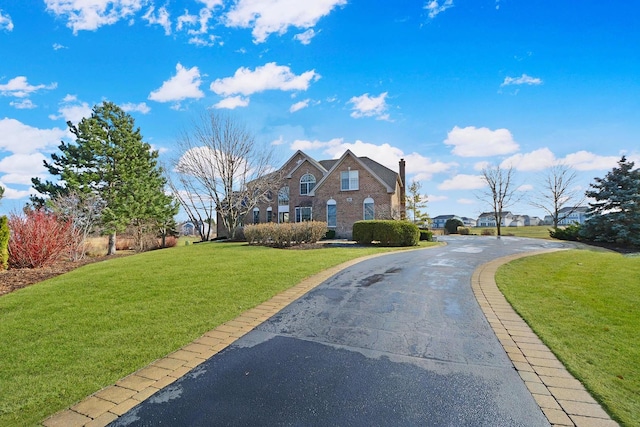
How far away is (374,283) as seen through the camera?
7.27 metres

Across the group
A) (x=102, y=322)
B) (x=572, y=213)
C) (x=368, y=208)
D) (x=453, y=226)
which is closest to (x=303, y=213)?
(x=368, y=208)

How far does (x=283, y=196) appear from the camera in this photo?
32.9m

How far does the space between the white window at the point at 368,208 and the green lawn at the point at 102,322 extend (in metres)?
19.2

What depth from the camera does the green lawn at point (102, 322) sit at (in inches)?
117

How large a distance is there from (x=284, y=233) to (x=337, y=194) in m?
12.8

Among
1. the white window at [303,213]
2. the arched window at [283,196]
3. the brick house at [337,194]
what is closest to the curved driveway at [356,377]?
the brick house at [337,194]

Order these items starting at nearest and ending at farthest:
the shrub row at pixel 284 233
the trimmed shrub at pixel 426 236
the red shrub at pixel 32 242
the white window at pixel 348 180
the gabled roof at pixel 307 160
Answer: the red shrub at pixel 32 242 → the shrub row at pixel 284 233 → the trimmed shrub at pixel 426 236 → the white window at pixel 348 180 → the gabled roof at pixel 307 160

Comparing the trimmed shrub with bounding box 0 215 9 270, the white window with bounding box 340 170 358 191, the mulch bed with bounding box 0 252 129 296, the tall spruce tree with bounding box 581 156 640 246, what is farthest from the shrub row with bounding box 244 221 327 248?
the tall spruce tree with bounding box 581 156 640 246

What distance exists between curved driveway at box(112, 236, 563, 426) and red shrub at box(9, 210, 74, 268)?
450 inches

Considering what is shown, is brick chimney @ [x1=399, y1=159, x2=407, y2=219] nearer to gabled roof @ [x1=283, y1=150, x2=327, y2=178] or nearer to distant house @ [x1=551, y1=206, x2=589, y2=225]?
gabled roof @ [x1=283, y1=150, x2=327, y2=178]

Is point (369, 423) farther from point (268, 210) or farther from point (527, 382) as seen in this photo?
point (268, 210)

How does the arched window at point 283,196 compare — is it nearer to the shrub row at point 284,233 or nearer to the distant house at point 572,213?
the shrub row at point 284,233

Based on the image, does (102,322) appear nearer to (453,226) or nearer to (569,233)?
(569,233)

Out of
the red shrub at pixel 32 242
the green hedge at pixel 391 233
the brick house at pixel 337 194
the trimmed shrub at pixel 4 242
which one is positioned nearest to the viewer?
the trimmed shrub at pixel 4 242
